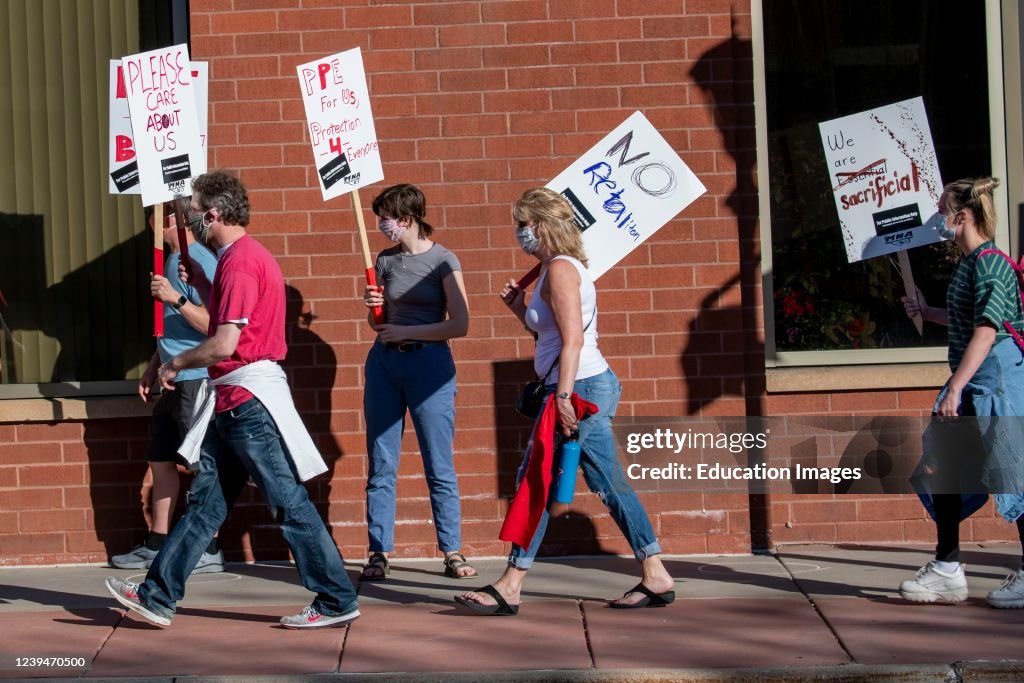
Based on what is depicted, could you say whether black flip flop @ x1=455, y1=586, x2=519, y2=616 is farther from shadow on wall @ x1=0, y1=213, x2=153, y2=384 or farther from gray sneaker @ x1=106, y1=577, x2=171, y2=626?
shadow on wall @ x1=0, y1=213, x2=153, y2=384

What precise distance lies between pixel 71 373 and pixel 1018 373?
5029 mm

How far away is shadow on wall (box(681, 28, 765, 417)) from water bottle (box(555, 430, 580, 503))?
1707mm

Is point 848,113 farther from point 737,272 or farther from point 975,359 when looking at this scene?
point 975,359

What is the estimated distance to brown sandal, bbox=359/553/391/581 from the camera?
6879mm

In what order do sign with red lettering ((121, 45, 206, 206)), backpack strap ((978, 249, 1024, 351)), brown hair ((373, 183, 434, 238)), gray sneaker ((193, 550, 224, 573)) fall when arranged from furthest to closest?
gray sneaker ((193, 550, 224, 573)) < brown hair ((373, 183, 434, 238)) < sign with red lettering ((121, 45, 206, 206)) < backpack strap ((978, 249, 1024, 351))

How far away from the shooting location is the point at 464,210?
24.2 feet

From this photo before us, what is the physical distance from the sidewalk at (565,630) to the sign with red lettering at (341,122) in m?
2.04

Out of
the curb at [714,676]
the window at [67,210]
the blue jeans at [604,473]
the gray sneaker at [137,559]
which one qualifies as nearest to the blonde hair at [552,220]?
the blue jeans at [604,473]

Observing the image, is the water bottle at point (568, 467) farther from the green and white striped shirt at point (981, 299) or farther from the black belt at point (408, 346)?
the green and white striped shirt at point (981, 299)

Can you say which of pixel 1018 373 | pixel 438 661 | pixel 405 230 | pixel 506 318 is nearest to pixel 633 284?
pixel 506 318

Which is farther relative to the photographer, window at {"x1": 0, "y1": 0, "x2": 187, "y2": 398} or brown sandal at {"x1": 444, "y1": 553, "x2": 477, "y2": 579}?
window at {"x1": 0, "y1": 0, "x2": 187, "y2": 398}

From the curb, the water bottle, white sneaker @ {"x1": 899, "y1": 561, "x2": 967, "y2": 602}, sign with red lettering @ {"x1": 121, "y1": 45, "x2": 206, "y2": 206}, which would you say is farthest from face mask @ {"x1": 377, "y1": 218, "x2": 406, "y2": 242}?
white sneaker @ {"x1": 899, "y1": 561, "x2": 967, "y2": 602}

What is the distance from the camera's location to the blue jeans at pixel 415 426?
686cm

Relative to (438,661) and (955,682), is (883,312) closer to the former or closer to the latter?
(955,682)
